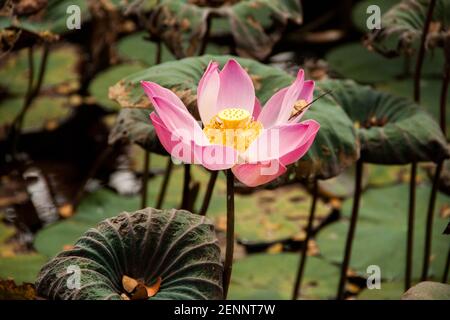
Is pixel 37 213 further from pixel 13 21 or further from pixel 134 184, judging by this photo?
pixel 13 21

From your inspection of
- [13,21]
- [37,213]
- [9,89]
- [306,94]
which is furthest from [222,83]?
[9,89]

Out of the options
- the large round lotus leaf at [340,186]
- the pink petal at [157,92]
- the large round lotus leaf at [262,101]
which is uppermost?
the pink petal at [157,92]

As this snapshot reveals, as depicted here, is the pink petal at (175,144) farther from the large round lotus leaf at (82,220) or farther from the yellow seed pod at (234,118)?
the large round lotus leaf at (82,220)

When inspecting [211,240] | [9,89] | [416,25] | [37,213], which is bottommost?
[37,213]

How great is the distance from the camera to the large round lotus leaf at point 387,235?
187 cm

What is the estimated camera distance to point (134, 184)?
2.17 meters

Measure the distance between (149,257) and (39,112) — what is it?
5.28ft

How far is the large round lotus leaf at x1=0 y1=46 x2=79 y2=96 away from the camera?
2584 millimetres

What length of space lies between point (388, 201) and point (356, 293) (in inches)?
15.9

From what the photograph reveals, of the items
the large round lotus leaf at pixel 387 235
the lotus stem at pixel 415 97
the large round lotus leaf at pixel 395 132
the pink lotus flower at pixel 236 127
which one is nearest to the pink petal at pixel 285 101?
the pink lotus flower at pixel 236 127

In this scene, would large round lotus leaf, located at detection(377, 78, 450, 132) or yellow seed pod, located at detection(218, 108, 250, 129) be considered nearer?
yellow seed pod, located at detection(218, 108, 250, 129)

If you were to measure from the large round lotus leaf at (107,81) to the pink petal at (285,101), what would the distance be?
1.53 meters

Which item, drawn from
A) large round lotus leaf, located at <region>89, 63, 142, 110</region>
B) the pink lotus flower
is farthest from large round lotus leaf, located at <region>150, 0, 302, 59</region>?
large round lotus leaf, located at <region>89, 63, 142, 110</region>

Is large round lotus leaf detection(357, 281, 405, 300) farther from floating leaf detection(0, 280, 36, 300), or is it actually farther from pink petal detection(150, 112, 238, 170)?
pink petal detection(150, 112, 238, 170)
